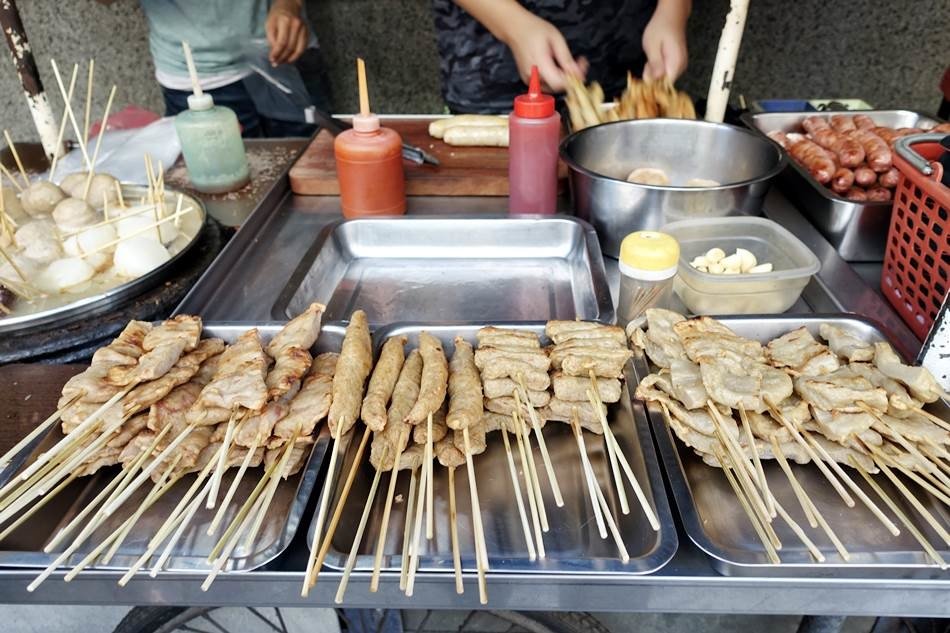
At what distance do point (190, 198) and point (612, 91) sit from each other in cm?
268

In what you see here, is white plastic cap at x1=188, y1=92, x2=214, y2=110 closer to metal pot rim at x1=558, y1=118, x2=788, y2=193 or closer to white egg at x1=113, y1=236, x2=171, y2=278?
white egg at x1=113, y1=236, x2=171, y2=278

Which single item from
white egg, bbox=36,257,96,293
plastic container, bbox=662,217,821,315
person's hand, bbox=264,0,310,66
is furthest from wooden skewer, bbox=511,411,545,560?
person's hand, bbox=264,0,310,66

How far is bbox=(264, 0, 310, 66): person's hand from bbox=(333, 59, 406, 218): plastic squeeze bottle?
76.3 inches

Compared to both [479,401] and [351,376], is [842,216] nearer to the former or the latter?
[479,401]

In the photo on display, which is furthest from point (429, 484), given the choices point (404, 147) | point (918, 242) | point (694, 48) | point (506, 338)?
point (694, 48)

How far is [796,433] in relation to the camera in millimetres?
1471

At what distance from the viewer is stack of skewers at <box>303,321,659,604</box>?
148cm

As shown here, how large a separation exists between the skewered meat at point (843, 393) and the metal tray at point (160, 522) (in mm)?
1245

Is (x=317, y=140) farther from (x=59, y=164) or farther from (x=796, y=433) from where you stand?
(x=796, y=433)

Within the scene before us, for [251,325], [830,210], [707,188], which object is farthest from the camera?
[830,210]

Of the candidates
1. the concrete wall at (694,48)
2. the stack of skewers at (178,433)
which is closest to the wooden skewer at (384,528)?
the stack of skewers at (178,433)

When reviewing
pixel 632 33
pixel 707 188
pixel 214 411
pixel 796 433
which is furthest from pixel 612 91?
pixel 214 411

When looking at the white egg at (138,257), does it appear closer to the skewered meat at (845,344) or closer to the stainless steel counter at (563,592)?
the stainless steel counter at (563,592)

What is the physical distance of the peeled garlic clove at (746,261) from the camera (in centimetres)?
208
